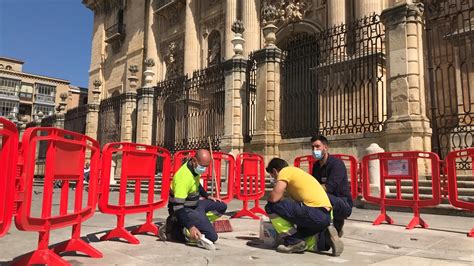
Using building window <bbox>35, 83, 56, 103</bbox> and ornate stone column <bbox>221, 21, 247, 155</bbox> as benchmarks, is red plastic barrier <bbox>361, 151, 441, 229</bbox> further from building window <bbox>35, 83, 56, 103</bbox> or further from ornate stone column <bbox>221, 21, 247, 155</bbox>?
building window <bbox>35, 83, 56, 103</bbox>

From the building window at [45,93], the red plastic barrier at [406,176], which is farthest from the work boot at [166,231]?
the building window at [45,93]

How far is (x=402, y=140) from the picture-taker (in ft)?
28.3

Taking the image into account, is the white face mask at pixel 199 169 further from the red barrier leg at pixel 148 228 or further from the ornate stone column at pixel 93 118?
the ornate stone column at pixel 93 118

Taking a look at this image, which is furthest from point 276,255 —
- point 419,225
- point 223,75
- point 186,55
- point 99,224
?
point 186,55

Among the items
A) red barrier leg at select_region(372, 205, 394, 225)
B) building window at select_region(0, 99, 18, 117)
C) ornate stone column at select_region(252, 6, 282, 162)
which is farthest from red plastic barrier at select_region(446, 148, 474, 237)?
building window at select_region(0, 99, 18, 117)

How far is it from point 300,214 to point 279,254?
46 centimetres

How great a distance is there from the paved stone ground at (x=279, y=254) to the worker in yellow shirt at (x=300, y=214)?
150 mm

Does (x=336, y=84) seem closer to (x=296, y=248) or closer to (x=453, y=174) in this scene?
(x=453, y=174)

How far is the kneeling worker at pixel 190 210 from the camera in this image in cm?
440

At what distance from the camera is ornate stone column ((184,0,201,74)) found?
22.5 meters

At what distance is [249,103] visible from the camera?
12.5m

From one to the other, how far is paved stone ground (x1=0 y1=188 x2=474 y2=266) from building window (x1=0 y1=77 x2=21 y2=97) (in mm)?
51874

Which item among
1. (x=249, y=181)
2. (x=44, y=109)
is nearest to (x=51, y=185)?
(x=249, y=181)

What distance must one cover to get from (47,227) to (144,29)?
26.6 m
